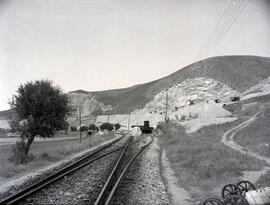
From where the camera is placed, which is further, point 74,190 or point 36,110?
point 36,110

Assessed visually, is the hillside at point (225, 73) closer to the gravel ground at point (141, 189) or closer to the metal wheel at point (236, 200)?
the gravel ground at point (141, 189)

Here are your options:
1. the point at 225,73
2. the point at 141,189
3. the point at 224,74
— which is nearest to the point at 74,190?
the point at 141,189

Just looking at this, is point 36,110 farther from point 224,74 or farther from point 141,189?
point 224,74

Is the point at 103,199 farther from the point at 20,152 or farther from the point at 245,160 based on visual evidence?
the point at 20,152

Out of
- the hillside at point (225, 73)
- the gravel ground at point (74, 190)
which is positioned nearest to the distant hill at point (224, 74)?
the hillside at point (225, 73)

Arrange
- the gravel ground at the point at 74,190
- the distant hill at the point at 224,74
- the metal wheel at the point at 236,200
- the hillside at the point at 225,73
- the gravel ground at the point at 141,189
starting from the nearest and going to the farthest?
the metal wheel at the point at 236,200 → the gravel ground at the point at 74,190 → the gravel ground at the point at 141,189 → the distant hill at the point at 224,74 → the hillside at the point at 225,73

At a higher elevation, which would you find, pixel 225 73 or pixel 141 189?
pixel 225 73

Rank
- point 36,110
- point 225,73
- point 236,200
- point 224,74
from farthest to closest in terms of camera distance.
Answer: point 225,73, point 224,74, point 36,110, point 236,200

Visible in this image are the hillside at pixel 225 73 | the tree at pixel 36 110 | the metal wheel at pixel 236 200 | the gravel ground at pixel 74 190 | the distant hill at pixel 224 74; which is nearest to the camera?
the metal wheel at pixel 236 200
